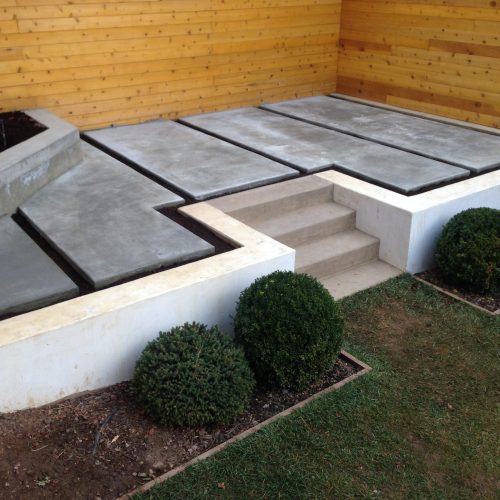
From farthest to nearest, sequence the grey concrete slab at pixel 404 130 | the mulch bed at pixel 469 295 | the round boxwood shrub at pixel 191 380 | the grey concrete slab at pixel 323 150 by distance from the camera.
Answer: the grey concrete slab at pixel 404 130 < the grey concrete slab at pixel 323 150 < the mulch bed at pixel 469 295 < the round boxwood shrub at pixel 191 380

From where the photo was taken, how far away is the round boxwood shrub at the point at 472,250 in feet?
14.7

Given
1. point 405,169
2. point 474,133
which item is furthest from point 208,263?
point 474,133

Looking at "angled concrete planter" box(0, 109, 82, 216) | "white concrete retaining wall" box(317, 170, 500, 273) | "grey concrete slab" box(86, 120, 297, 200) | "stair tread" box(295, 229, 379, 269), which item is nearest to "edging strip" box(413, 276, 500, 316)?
"white concrete retaining wall" box(317, 170, 500, 273)

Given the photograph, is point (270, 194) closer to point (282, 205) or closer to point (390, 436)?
point (282, 205)

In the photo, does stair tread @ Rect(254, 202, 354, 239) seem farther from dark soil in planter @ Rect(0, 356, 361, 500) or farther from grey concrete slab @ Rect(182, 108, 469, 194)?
dark soil in planter @ Rect(0, 356, 361, 500)

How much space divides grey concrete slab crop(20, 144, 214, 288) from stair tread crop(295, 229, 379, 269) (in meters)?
1.01

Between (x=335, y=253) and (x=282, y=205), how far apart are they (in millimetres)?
618

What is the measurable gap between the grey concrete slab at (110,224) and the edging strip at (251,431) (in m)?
1.18

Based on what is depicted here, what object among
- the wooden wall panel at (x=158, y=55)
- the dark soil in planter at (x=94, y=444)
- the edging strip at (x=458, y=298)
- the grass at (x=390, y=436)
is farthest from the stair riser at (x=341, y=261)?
the wooden wall panel at (x=158, y=55)

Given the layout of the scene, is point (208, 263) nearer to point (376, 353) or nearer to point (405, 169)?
point (376, 353)

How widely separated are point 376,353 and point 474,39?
4.77 m

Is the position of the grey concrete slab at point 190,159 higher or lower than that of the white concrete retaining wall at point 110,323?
higher

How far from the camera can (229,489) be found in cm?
285

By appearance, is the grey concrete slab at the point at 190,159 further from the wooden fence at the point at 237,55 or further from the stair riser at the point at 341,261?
the stair riser at the point at 341,261
